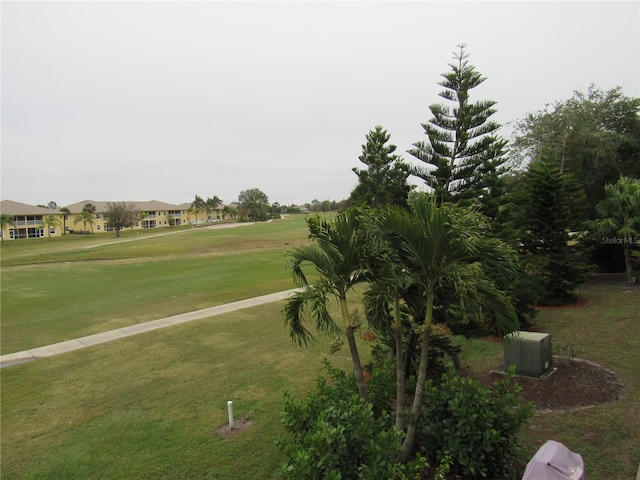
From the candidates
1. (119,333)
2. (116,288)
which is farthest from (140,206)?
(119,333)

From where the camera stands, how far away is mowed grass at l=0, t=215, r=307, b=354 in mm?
12656

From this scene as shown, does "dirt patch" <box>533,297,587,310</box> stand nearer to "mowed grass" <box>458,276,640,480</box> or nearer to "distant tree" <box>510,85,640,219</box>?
"mowed grass" <box>458,276,640,480</box>

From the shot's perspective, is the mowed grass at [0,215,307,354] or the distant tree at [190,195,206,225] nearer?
the mowed grass at [0,215,307,354]

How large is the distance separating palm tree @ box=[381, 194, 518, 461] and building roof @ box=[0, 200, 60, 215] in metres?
85.3

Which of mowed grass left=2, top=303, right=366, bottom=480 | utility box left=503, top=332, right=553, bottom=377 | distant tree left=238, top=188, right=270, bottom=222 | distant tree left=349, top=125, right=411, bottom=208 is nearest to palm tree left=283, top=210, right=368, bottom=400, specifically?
mowed grass left=2, top=303, right=366, bottom=480

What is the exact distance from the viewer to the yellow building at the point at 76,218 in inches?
2804

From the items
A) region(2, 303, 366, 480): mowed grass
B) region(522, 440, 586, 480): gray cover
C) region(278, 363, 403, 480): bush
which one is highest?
region(522, 440, 586, 480): gray cover

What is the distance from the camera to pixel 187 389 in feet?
23.6

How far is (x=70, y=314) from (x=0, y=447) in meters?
9.80

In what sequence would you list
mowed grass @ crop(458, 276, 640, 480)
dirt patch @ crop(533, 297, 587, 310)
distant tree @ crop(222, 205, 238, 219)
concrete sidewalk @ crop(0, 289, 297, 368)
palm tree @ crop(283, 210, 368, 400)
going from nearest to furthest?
palm tree @ crop(283, 210, 368, 400) → mowed grass @ crop(458, 276, 640, 480) → concrete sidewalk @ crop(0, 289, 297, 368) → dirt patch @ crop(533, 297, 587, 310) → distant tree @ crop(222, 205, 238, 219)

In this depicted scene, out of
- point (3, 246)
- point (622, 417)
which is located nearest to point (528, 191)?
point (622, 417)

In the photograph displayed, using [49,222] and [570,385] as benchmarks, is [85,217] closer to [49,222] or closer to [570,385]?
[49,222]

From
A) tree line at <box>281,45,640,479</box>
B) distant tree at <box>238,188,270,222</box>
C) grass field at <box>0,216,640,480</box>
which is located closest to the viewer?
tree line at <box>281,45,640,479</box>

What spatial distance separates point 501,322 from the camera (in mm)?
4070
